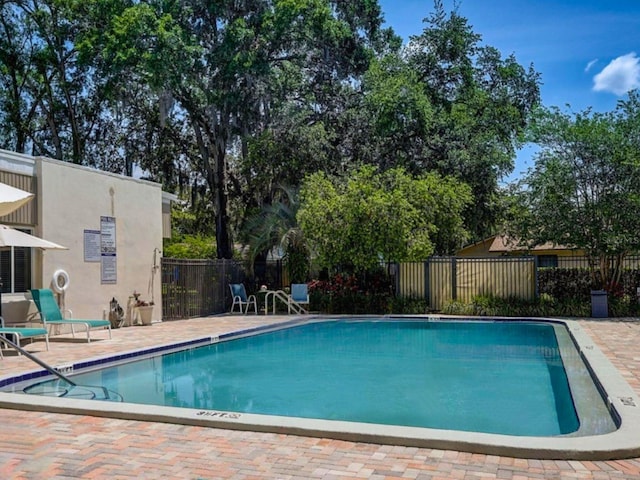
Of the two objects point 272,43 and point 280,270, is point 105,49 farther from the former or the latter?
point 280,270

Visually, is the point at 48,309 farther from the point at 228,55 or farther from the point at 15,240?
the point at 228,55

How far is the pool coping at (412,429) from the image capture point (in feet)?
13.8

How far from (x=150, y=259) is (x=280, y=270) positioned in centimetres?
630

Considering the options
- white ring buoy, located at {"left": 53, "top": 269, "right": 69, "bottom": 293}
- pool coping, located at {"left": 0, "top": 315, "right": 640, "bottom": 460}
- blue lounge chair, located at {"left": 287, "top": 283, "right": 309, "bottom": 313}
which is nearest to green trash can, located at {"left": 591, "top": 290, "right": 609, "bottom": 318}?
blue lounge chair, located at {"left": 287, "top": 283, "right": 309, "bottom": 313}

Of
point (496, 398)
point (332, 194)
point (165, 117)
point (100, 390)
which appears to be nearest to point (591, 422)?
point (496, 398)

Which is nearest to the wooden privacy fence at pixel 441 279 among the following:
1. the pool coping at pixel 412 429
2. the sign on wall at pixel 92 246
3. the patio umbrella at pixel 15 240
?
the sign on wall at pixel 92 246

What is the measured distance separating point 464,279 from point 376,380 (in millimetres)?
10037

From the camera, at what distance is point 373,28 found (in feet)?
78.0

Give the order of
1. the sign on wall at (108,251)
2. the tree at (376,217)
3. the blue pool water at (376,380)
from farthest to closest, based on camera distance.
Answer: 1. the tree at (376,217)
2. the sign on wall at (108,251)
3. the blue pool water at (376,380)

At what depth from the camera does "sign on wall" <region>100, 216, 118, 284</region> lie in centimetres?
1350

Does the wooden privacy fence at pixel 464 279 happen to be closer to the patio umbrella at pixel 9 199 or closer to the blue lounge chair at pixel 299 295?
the blue lounge chair at pixel 299 295

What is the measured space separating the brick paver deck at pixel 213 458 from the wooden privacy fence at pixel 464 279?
44.9ft

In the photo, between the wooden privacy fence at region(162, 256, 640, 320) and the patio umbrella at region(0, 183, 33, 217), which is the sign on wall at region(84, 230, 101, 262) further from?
the patio umbrella at region(0, 183, 33, 217)

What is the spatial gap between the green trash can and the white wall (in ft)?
35.6
